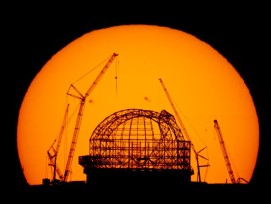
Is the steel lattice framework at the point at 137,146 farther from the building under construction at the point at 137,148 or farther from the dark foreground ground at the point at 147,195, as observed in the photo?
the dark foreground ground at the point at 147,195

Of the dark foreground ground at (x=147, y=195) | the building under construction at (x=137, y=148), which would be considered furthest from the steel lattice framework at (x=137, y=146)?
the dark foreground ground at (x=147, y=195)

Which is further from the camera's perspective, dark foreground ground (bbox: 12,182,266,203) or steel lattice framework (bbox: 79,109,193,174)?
steel lattice framework (bbox: 79,109,193,174)

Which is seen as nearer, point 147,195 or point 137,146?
point 147,195

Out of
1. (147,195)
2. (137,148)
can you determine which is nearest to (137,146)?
(137,148)

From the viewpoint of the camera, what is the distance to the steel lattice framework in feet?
106

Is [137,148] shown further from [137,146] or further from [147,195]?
[147,195]

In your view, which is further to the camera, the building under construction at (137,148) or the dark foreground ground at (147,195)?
the building under construction at (137,148)

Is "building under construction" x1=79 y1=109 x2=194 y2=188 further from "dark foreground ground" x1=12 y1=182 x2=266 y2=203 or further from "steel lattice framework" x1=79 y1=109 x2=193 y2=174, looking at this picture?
"dark foreground ground" x1=12 y1=182 x2=266 y2=203

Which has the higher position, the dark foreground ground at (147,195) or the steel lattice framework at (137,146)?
the steel lattice framework at (137,146)

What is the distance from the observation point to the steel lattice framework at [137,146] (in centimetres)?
3244

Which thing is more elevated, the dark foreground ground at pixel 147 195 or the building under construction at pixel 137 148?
the building under construction at pixel 137 148

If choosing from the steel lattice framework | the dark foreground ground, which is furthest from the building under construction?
the dark foreground ground

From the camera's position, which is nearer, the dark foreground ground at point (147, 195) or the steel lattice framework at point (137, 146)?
the dark foreground ground at point (147, 195)

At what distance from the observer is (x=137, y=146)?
32.8 meters
